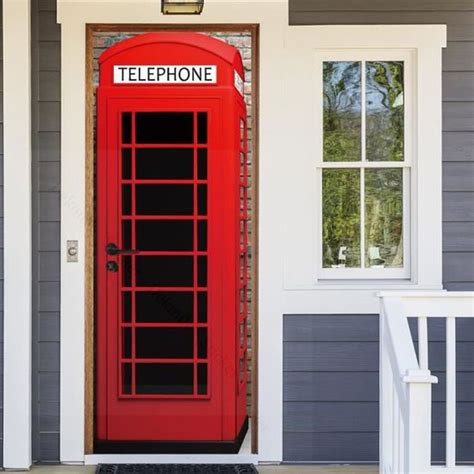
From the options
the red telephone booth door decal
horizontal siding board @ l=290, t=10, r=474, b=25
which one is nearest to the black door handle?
the red telephone booth door decal

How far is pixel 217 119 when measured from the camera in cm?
526

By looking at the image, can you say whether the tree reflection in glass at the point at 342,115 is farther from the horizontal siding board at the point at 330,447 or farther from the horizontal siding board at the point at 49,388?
the horizontal siding board at the point at 49,388

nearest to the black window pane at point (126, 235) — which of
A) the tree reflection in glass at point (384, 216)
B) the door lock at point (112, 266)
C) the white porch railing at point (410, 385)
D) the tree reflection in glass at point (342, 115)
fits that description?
the door lock at point (112, 266)

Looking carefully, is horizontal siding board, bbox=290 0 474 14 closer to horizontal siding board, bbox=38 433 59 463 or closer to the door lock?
the door lock

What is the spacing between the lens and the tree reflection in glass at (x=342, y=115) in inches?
→ 215

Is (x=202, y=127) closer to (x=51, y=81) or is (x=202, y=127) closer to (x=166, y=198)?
(x=166, y=198)

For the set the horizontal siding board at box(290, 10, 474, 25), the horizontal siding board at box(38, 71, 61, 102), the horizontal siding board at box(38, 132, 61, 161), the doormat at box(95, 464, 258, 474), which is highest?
the horizontal siding board at box(290, 10, 474, 25)

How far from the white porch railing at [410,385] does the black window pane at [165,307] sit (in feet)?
4.82

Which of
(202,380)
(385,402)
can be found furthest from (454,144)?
(202,380)

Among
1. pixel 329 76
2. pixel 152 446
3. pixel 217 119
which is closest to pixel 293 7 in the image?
Result: pixel 329 76

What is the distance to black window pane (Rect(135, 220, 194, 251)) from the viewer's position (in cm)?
533

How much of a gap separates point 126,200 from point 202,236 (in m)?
0.51

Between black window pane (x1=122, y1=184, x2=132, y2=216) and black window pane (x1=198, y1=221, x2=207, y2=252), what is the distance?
0.44m

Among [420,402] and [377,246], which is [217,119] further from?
[420,402]
